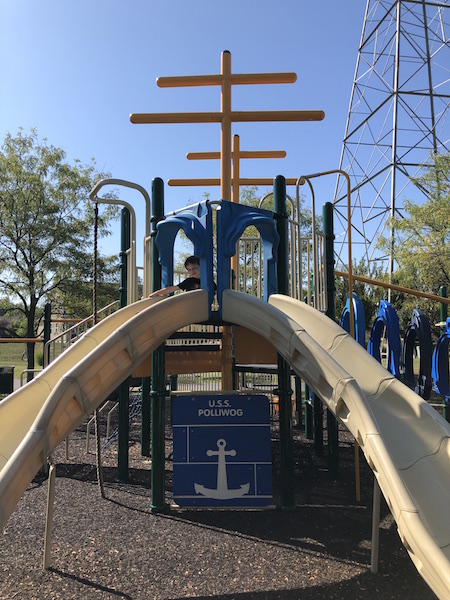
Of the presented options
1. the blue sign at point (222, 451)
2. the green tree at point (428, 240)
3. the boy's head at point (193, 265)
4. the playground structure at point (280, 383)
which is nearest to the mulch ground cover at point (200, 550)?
the blue sign at point (222, 451)

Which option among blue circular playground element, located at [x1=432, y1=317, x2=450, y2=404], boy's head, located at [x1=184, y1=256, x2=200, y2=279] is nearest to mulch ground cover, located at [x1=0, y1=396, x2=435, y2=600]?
blue circular playground element, located at [x1=432, y1=317, x2=450, y2=404]

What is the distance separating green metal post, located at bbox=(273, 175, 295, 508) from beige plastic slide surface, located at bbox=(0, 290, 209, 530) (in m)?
1.08

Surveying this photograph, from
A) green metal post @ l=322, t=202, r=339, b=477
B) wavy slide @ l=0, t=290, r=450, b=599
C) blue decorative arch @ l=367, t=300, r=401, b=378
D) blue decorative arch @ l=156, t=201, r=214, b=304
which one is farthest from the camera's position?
blue decorative arch @ l=367, t=300, r=401, b=378

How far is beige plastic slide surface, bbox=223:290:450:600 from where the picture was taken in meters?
2.55

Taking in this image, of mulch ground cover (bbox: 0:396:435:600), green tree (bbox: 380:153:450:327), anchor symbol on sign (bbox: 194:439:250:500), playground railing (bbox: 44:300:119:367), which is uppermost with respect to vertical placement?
green tree (bbox: 380:153:450:327)

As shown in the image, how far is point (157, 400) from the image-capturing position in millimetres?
5242

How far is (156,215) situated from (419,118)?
2348cm

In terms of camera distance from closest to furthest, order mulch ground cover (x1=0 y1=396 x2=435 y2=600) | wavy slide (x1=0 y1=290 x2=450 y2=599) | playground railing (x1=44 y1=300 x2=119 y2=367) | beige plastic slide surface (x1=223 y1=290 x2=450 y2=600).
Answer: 1. beige plastic slide surface (x1=223 y1=290 x2=450 y2=600)
2. wavy slide (x1=0 y1=290 x2=450 y2=599)
3. mulch ground cover (x1=0 y1=396 x2=435 y2=600)
4. playground railing (x1=44 y1=300 x2=119 y2=367)

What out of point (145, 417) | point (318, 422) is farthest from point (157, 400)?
point (318, 422)

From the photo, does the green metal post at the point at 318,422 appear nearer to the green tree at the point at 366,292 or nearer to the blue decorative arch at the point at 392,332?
the blue decorative arch at the point at 392,332

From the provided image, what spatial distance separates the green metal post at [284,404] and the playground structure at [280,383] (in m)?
0.01

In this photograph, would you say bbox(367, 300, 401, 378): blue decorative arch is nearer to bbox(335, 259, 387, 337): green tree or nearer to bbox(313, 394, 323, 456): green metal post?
bbox(313, 394, 323, 456): green metal post

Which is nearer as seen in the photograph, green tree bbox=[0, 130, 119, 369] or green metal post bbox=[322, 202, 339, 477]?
green metal post bbox=[322, 202, 339, 477]

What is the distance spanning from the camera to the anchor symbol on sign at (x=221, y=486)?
16.9ft
